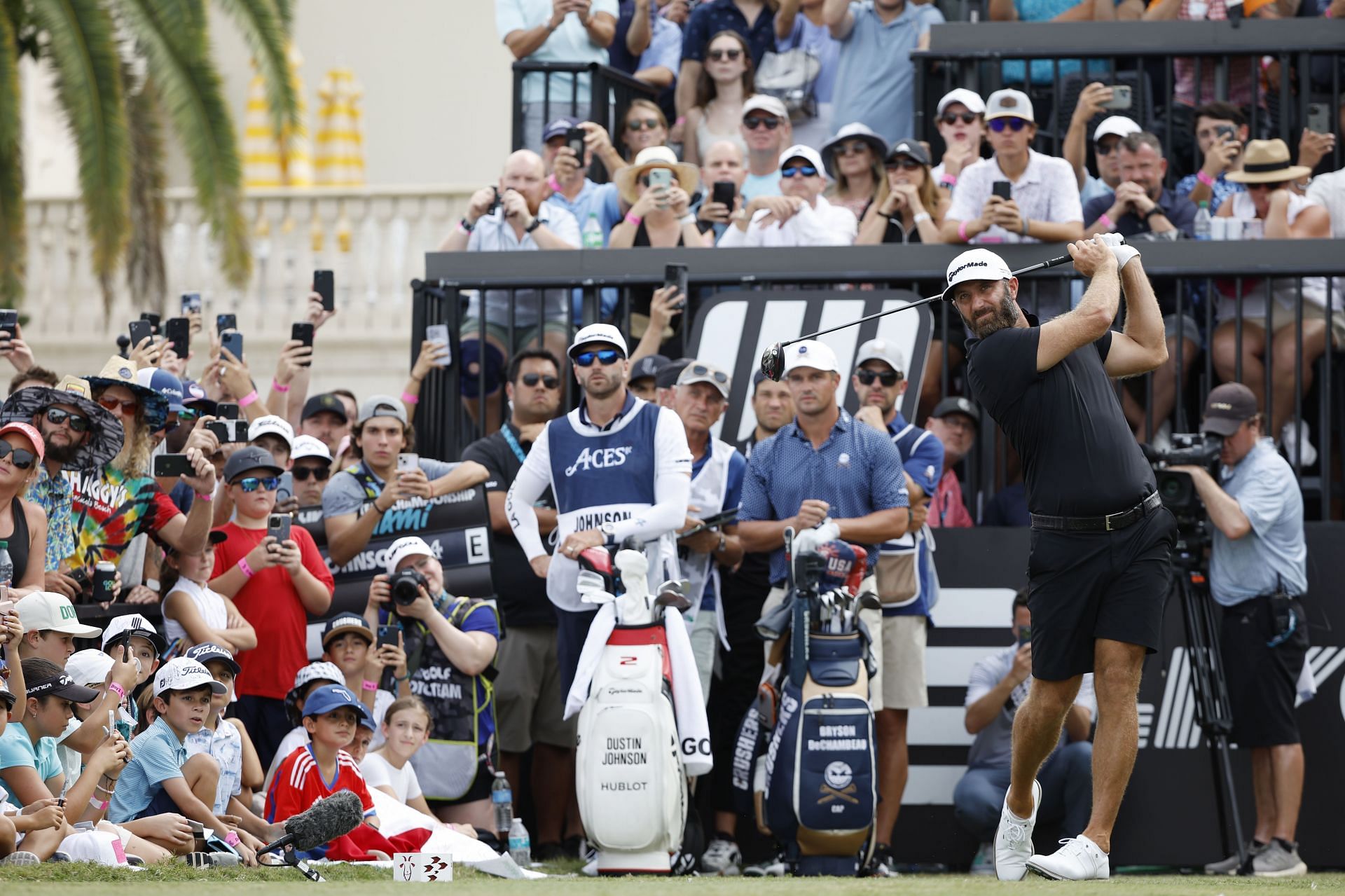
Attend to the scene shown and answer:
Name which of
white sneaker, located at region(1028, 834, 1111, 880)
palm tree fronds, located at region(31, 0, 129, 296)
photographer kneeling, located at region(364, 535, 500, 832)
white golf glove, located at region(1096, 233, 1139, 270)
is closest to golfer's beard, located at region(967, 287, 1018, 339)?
white golf glove, located at region(1096, 233, 1139, 270)

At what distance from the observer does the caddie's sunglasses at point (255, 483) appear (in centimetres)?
903

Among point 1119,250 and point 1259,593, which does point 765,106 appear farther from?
point 1119,250

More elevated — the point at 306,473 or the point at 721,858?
the point at 306,473

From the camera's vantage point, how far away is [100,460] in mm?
8273

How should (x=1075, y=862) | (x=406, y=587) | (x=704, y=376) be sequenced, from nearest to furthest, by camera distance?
(x=1075, y=862), (x=406, y=587), (x=704, y=376)

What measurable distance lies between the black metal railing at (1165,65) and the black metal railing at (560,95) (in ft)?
6.28

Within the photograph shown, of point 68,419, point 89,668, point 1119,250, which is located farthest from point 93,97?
point 1119,250

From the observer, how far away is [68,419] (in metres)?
8.15

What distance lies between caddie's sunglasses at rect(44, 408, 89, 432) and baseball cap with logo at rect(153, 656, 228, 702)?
1039mm

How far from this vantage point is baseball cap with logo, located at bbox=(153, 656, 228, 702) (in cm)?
776

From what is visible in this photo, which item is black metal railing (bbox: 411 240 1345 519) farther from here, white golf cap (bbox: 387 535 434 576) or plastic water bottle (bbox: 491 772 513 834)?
plastic water bottle (bbox: 491 772 513 834)

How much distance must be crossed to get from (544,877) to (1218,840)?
153 inches

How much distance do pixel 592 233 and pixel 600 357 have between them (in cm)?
274

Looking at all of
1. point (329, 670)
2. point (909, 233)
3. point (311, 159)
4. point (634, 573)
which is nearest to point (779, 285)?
point (909, 233)
